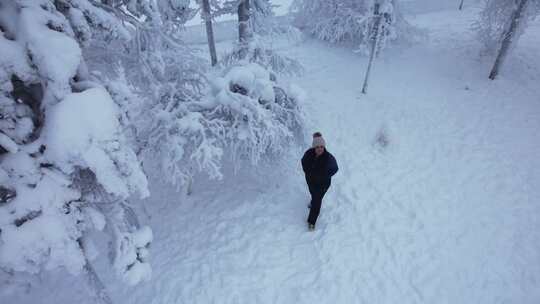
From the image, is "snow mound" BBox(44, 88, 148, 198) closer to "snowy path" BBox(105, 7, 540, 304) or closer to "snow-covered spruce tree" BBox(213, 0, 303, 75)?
"snowy path" BBox(105, 7, 540, 304)

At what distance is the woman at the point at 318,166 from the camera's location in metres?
6.03

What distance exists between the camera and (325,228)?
23.2ft

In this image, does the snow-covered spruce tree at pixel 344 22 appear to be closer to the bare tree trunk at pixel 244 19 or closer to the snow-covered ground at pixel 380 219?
the snow-covered ground at pixel 380 219

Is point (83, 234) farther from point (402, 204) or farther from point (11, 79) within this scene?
point (402, 204)

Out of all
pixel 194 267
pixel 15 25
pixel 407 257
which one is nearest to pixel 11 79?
pixel 15 25

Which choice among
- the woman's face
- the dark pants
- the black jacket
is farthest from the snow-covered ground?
the woman's face

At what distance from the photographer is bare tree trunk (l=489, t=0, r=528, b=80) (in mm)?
10461

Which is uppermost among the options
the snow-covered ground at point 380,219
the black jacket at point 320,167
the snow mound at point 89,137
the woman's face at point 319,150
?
the snow mound at point 89,137

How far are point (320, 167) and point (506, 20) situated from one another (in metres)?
10.6

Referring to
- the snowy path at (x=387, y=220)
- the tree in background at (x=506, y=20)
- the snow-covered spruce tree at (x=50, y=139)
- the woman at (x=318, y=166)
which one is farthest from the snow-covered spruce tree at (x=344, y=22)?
the snow-covered spruce tree at (x=50, y=139)

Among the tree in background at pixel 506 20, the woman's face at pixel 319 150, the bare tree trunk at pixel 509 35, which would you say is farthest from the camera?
the bare tree trunk at pixel 509 35

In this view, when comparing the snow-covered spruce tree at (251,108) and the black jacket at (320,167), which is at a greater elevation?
the snow-covered spruce tree at (251,108)

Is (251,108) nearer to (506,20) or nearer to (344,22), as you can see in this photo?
(344,22)

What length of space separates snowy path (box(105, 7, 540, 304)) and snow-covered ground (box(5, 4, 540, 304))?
0.09ft
